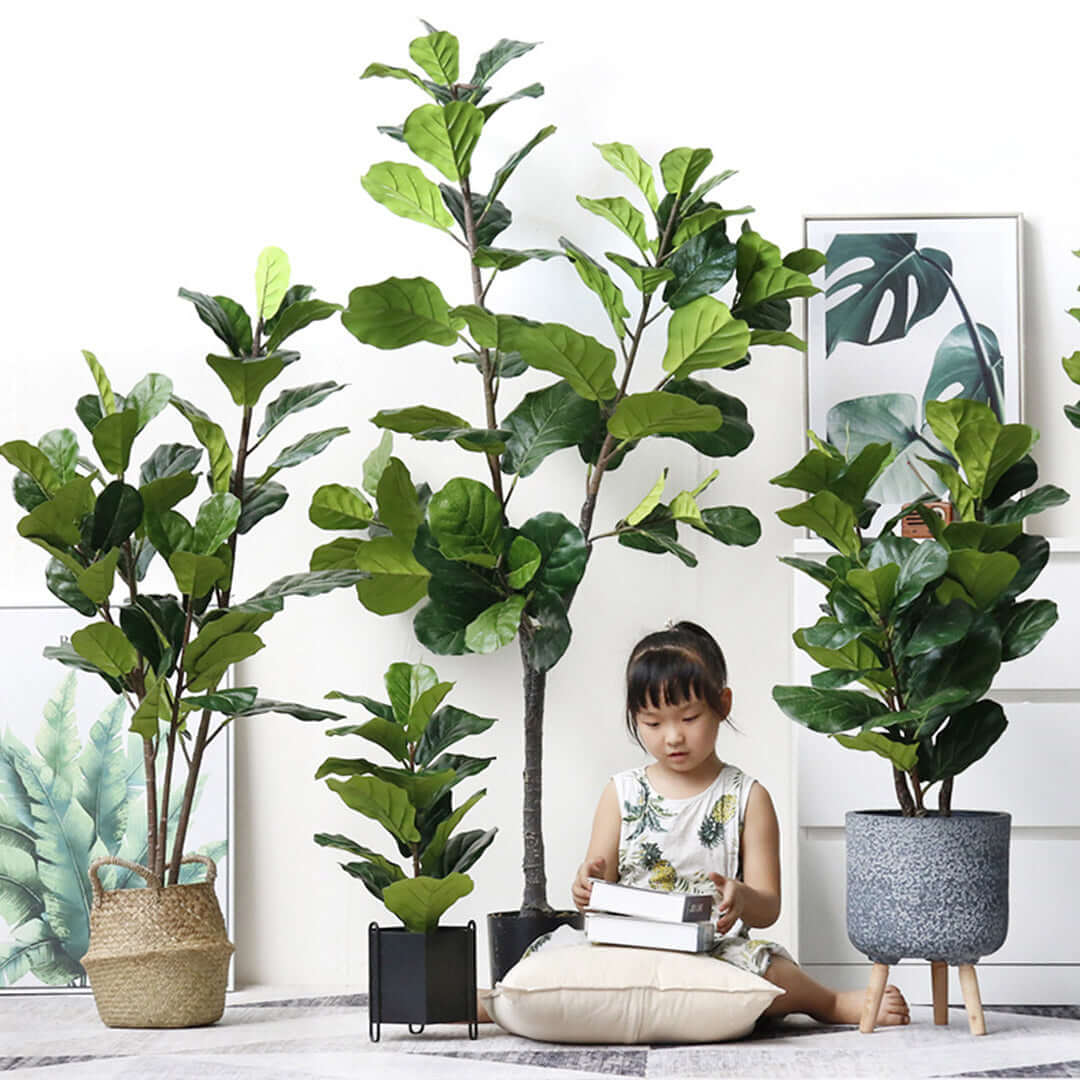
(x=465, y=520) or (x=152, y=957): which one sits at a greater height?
(x=465, y=520)

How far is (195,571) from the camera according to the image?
214cm

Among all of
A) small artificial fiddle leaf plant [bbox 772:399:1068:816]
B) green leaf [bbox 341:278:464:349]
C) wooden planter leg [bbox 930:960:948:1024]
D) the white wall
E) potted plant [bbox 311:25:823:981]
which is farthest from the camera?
the white wall

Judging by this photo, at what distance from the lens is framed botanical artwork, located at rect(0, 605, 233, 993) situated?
8.69 feet

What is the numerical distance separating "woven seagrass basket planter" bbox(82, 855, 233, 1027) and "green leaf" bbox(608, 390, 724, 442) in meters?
1.00

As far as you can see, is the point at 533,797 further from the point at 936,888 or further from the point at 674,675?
the point at 936,888

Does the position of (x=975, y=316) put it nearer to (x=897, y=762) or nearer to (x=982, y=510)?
(x=982, y=510)

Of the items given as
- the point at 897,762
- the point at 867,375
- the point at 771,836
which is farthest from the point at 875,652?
the point at 867,375

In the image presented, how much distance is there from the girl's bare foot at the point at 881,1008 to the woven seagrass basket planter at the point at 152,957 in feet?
3.14

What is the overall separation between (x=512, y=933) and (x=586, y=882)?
190 millimetres

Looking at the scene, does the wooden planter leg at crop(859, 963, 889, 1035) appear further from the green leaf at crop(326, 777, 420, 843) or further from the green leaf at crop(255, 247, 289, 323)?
the green leaf at crop(255, 247, 289, 323)

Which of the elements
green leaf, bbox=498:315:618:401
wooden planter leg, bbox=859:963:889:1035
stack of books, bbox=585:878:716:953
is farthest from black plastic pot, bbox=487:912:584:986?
green leaf, bbox=498:315:618:401

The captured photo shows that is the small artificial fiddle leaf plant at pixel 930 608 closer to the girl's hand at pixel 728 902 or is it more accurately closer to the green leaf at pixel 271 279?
the girl's hand at pixel 728 902

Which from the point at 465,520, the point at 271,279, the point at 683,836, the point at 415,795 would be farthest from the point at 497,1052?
the point at 271,279

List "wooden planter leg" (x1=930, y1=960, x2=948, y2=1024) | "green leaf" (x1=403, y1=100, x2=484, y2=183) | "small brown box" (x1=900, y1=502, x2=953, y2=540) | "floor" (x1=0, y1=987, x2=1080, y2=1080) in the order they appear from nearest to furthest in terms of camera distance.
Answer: "floor" (x1=0, y1=987, x2=1080, y2=1080), "wooden planter leg" (x1=930, y1=960, x2=948, y2=1024), "green leaf" (x1=403, y1=100, x2=484, y2=183), "small brown box" (x1=900, y1=502, x2=953, y2=540)
